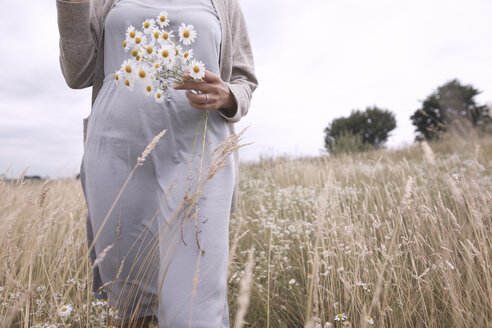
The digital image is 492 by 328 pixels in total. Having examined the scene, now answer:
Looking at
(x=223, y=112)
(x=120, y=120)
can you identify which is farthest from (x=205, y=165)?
(x=120, y=120)

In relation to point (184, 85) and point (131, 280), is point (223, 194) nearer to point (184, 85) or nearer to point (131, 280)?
point (184, 85)

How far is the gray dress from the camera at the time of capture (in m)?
1.17

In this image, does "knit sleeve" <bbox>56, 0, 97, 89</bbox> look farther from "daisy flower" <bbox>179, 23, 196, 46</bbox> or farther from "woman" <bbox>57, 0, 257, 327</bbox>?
"daisy flower" <bbox>179, 23, 196, 46</bbox>

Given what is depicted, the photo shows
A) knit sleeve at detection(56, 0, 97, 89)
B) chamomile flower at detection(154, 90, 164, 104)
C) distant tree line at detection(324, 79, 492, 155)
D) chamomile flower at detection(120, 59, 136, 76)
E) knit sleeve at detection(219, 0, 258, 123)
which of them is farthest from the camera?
distant tree line at detection(324, 79, 492, 155)

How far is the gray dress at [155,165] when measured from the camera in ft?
3.85

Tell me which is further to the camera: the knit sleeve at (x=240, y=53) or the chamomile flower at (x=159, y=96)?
the knit sleeve at (x=240, y=53)

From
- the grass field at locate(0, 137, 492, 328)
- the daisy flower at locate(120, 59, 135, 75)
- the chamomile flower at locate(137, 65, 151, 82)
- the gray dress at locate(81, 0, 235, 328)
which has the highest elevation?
the daisy flower at locate(120, 59, 135, 75)

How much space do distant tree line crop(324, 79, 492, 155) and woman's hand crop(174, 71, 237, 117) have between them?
9.01 metres

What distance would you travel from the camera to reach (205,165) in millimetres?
1289

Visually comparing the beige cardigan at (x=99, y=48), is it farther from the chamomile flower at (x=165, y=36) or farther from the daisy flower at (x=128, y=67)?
the daisy flower at (x=128, y=67)

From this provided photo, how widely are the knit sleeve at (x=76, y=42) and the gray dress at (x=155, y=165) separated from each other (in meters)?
0.10

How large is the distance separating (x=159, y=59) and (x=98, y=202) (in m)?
0.70

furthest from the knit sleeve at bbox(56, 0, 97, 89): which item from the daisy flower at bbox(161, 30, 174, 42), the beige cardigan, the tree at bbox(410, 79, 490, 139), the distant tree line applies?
the tree at bbox(410, 79, 490, 139)

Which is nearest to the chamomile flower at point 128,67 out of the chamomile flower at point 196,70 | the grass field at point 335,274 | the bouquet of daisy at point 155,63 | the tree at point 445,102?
the bouquet of daisy at point 155,63
